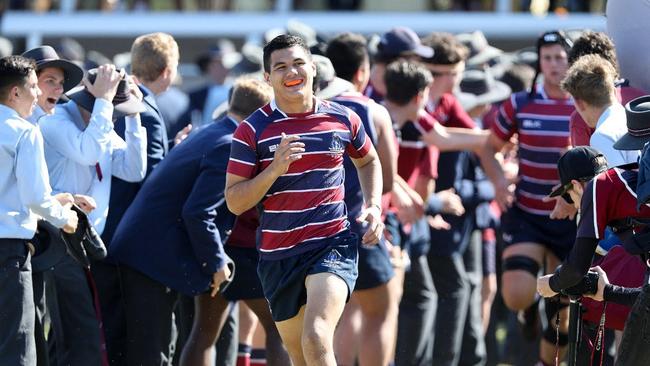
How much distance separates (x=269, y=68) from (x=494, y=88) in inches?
183

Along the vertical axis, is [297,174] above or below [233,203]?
above

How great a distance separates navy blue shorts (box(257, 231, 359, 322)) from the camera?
6367 millimetres

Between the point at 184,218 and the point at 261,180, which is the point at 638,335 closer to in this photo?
the point at 261,180

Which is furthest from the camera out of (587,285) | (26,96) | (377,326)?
(377,326)

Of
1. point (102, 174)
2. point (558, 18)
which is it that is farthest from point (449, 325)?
point (558, 18)

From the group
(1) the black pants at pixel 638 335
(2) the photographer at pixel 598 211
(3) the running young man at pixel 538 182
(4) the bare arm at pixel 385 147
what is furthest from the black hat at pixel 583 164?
(3) the running young man at pixel 538 182

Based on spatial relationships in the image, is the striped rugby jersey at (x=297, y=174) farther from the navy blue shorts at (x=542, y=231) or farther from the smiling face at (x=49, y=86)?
the navy blue shorts at (x=542, y=231)

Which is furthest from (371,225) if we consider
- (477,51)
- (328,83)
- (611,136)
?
(477,51)

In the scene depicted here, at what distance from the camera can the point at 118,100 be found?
23.7 ft

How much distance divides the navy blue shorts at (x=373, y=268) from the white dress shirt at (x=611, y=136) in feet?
4.69

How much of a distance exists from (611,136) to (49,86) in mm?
2884

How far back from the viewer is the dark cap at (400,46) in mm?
9172

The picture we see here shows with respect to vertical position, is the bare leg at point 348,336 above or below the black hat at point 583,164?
below

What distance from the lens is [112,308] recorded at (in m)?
7.54
